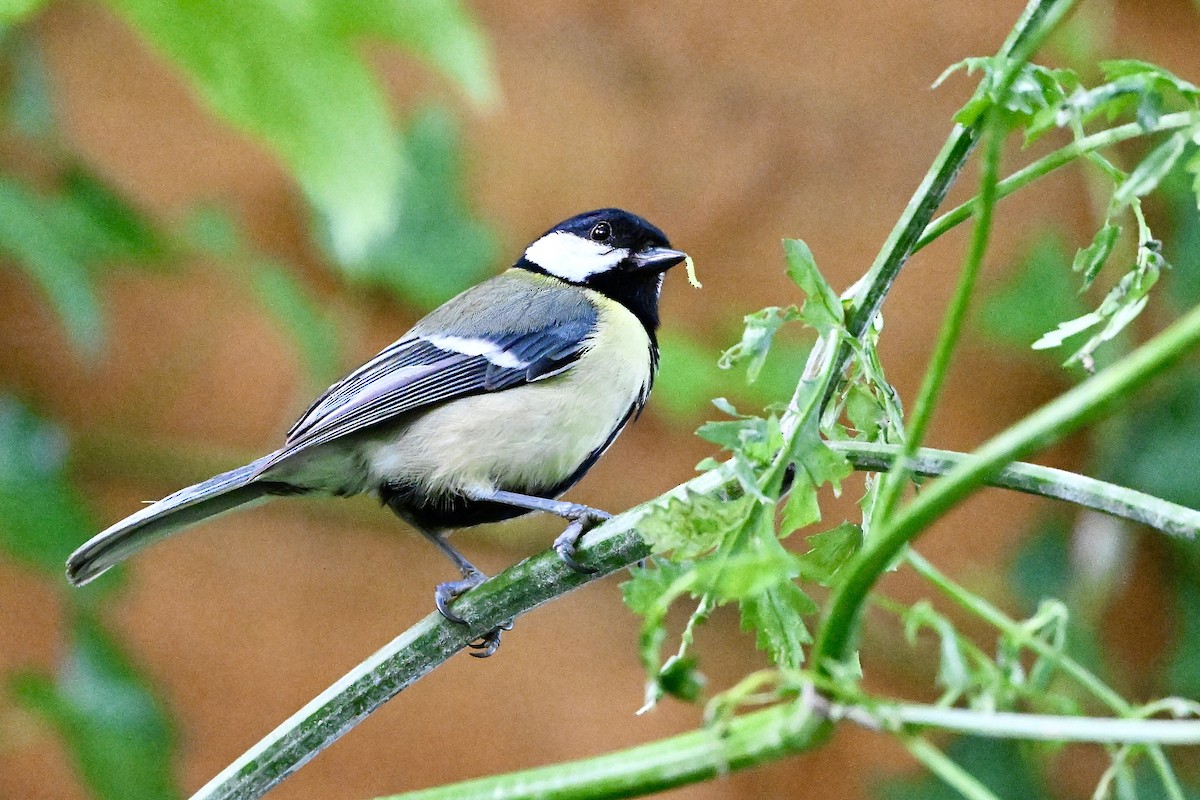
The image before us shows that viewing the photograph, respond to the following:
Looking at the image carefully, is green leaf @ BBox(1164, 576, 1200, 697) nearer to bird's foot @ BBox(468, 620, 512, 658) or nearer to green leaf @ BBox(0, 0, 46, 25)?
bird's foot @ BBox(468, 620, 512, 658)

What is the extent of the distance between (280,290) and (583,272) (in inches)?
16.3

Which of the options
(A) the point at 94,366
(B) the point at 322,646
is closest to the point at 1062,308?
(B) the point at 322,646

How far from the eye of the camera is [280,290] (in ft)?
5.46

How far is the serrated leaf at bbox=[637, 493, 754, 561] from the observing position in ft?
1.77

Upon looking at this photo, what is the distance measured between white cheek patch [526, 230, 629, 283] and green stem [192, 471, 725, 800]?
0.82 metres

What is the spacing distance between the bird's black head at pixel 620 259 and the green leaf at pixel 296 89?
3.09ft

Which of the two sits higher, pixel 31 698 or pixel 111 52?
pixel 111 52

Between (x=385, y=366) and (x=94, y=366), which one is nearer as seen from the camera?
(x=385, y=366)

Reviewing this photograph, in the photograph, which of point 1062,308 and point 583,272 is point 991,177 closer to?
point 583,272

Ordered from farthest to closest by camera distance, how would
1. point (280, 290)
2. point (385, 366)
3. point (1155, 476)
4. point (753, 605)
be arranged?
1. point (1155, 476)
2. point (280, 290)
3. point (385, 366)
4. point (753, 605)

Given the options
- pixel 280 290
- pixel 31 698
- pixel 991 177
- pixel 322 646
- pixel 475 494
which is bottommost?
pixel 322 646

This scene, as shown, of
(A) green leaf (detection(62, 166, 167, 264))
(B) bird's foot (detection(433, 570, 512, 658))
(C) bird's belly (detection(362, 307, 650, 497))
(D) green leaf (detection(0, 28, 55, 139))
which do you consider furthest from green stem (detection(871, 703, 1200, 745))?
(D) green leaf (detection(0, 28, 55, 139))

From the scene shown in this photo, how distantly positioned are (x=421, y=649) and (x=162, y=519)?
509 millimetres

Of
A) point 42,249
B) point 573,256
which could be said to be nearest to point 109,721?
point 42,249
